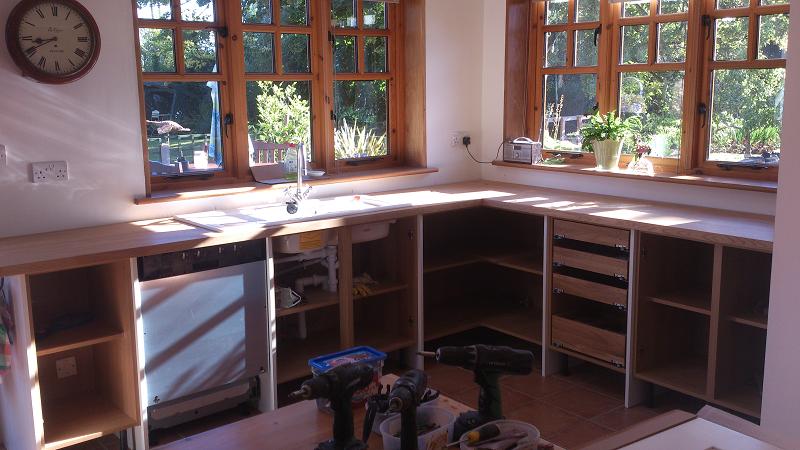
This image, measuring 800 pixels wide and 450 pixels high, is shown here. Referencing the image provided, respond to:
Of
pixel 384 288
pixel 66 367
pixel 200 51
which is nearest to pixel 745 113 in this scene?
pixel 384 288

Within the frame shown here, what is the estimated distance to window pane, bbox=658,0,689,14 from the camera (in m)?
4.20

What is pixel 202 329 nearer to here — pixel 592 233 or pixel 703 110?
pixel 592 233

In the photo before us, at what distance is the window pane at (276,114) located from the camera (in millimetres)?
4340

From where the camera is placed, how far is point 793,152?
9.26ft

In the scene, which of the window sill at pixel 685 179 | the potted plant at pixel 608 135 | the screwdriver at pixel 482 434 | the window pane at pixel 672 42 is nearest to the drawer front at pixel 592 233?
the window sill at pixel 685 179

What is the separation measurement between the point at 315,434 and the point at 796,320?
189cm

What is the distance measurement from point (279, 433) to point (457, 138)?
11.2ft

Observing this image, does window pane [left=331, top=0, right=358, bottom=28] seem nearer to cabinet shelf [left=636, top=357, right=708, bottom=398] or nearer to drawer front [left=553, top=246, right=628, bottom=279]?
drawer front [left=553, top=246, right=628, bottom=279]

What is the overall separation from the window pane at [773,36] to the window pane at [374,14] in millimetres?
2186

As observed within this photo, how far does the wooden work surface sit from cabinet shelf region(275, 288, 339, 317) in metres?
1.60

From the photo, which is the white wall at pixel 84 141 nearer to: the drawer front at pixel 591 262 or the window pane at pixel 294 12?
the window pane at pixel 294 12

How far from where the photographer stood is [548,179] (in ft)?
16.1

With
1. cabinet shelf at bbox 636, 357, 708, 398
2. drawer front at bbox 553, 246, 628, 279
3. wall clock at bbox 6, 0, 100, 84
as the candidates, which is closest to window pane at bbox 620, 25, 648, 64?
drawer front at bbox 553, 246, 628, 279

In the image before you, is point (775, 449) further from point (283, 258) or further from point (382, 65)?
point (382, 65)
